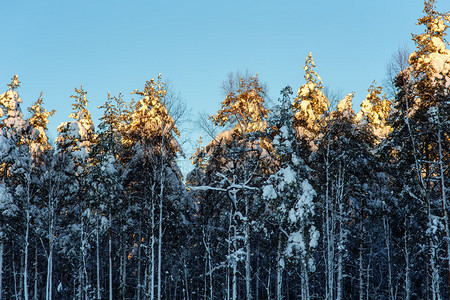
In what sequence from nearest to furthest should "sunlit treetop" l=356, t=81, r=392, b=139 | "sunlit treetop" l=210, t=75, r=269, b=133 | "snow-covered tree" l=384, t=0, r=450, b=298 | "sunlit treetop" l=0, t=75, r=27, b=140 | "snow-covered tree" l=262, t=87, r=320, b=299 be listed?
"snow-covered tree" l=384, t=0, r=450, b=298 < "snow-covered tree" l=262, t=87, r=320, b=299 < "sunlit treetop" l=210, t=75, r=269, b=133 < "sunlit treetop" l=0, t=75, r=27, b=140 < "sunlit treetop" l=356, t=81, r=392, b=139

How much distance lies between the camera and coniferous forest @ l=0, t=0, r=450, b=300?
676 inches

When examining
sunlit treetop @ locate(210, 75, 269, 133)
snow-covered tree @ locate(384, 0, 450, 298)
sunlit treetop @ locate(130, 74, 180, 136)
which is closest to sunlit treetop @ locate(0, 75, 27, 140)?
sunlit treetop @ locate(130, 74, 180, 136)

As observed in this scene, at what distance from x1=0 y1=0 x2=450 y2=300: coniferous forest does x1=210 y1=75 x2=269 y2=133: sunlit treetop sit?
0.21 ft

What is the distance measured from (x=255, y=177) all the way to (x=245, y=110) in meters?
3.34

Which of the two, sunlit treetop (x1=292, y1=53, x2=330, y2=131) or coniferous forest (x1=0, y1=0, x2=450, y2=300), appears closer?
coniferous forest (x1=0, y1=0, x2=450, y2=300)

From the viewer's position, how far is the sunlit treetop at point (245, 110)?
65.3 ft

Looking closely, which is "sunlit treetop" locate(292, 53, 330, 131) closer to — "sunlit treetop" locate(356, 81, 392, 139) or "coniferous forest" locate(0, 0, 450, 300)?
"coniferous forest" locate(0, 0, 450, 300)

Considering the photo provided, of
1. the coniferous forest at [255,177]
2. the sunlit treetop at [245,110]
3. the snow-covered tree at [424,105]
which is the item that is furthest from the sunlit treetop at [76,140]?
the snow-covered tree at [424,105]

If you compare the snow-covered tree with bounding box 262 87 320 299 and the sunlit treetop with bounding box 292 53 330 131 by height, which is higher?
the sunlit treetop with bounding box 292 53 330 131

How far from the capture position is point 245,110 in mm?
19891

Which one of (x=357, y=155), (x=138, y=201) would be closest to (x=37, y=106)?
(x=138, y=201)

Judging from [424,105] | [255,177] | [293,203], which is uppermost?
[424,105]

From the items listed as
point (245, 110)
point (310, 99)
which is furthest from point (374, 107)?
point (245, 110)

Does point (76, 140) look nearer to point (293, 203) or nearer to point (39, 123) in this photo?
point (39, 123)
